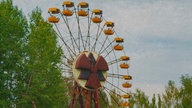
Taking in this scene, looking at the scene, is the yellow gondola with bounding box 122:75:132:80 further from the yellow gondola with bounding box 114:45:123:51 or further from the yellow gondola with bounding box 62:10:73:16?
the yellow gondola with bounding box 62:10:73:16

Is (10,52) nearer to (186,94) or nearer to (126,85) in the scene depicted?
(126,85)

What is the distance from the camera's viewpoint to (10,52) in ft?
87.9

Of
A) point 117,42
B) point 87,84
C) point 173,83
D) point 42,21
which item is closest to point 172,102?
point 173,83

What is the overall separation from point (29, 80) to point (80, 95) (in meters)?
4.85

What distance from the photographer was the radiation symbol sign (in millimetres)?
24266

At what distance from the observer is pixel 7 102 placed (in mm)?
25656

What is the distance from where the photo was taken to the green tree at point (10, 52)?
26217 mm

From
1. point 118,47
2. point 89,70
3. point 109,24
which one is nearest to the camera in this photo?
point 89,70

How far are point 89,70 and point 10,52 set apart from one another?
5443 mm

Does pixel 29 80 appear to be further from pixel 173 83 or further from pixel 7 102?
pixel 173 83

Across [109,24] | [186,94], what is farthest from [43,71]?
[186,94]

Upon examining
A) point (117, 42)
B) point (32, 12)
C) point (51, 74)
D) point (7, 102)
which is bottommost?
point (7, 102)

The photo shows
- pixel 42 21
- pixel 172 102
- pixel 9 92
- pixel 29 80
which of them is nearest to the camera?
pixel 9 92

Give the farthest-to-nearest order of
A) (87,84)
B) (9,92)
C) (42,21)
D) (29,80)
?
1. (42,21)
2. (29,80)
3. (9,92)
4. (87,84)
